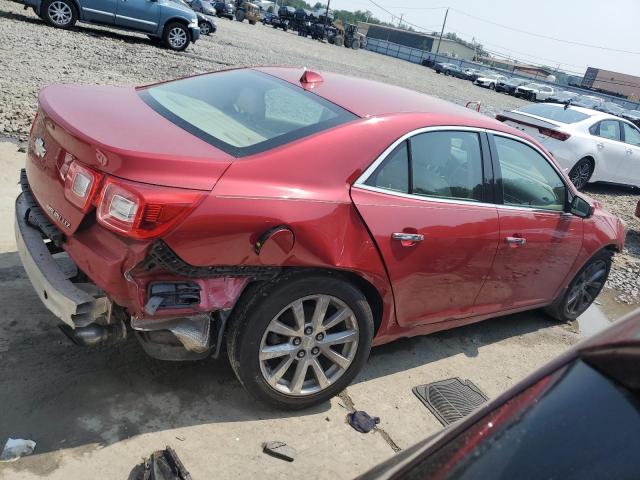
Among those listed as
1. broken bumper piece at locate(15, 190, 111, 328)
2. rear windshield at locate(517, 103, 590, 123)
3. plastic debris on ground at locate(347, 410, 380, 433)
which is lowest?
plastic debris on ground at locate(347, 410, 380, 433)

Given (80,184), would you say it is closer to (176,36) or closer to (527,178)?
(527,178)

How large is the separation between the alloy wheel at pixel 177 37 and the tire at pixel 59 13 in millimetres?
2518

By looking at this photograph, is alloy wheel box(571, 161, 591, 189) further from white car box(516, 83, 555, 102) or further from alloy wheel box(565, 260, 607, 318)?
white car box(516, 83, 555, 102)

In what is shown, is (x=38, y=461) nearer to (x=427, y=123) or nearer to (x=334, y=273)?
(x=334, y=273)

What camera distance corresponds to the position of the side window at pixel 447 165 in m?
3.26

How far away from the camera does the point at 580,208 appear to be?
436cm

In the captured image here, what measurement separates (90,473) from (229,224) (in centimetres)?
125

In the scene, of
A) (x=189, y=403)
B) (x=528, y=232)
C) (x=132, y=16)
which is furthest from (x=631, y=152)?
(x=132, y=16)

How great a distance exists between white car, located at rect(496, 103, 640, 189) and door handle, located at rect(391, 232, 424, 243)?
294 inches

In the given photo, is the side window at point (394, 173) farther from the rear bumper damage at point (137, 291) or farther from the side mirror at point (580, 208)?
the side mirror at point (580, 208)

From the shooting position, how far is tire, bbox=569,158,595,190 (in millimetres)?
10088

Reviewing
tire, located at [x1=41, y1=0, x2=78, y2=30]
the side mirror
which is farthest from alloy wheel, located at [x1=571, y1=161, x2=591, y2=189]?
tire, located at [x1=41, y1=0, x2=78, y2=30]

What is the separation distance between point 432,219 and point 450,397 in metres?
1.21

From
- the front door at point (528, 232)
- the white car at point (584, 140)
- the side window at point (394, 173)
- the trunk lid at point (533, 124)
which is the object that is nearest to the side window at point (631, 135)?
the white car at point (584, 140)
